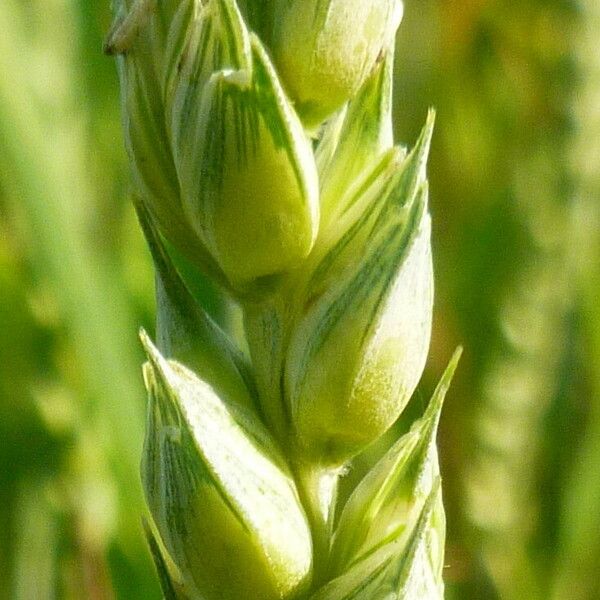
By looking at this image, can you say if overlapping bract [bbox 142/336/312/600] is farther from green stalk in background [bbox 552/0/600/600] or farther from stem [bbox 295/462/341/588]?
green stalk in background [bbox 552/0/600/600]

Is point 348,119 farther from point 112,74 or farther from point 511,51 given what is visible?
point 511,51

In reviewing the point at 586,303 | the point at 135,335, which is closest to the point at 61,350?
the point at 135,335

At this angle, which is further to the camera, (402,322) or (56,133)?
(56,133)

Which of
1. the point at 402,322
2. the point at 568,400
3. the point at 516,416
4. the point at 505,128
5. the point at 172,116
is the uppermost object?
the point at 172,116

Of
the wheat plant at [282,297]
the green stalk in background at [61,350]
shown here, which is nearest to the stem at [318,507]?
the wheat plant at [282,297]

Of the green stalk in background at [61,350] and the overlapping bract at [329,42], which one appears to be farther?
the green stalk in background at [61,350]

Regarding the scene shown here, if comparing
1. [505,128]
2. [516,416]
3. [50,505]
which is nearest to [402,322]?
[516,416]

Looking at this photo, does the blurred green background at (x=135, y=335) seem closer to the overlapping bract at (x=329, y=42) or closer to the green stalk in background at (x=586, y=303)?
the green stalk in background at (x=586, y=303)

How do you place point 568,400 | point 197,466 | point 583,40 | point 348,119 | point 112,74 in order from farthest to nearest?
point 112,74
point 568,400
point 583,40
point 348,119
point 197,466
